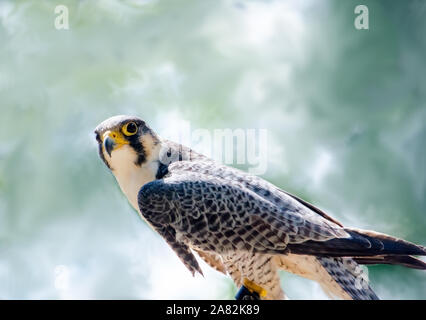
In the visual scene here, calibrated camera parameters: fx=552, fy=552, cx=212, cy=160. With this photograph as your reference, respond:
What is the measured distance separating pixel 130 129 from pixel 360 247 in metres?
1.78

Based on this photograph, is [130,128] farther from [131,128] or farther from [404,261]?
[404,261]

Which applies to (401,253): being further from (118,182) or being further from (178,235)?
(118,182)

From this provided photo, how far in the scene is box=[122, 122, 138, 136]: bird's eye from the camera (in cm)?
396

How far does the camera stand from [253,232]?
12.2 feet

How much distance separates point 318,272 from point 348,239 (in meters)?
0.35

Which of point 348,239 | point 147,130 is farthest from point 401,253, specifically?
point 147,130

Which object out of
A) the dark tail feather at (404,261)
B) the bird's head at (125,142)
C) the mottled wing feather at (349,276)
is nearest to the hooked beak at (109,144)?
the bird's head at (125,142)

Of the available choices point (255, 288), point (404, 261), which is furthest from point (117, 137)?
point (404, 261)

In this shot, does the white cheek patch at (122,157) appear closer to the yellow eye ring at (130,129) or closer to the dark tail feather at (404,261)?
the yellow eye ring at (130,129)

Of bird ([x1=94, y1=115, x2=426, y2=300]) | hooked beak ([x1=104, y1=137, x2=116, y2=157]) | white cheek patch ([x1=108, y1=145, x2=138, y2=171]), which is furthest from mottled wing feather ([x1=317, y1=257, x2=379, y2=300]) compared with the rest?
hooked beak ([x1=104, y1=137, x2=116, y2=157])

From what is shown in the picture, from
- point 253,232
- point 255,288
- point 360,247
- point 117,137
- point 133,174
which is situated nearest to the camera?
point 360,247

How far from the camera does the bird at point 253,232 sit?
11.9 ft

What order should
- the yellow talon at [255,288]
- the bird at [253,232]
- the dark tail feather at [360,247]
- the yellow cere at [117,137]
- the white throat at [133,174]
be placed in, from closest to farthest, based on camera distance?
the dark tail feather at [360,247] < the bird at [253,232] < the yellow talon at [255,288] < the yellow cere at [117,137] < the white throat at [133,174]

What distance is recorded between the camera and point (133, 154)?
4.02m
